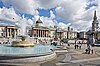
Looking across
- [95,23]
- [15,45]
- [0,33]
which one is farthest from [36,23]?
[15,45]

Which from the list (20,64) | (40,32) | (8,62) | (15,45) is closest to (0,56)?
(8,62)

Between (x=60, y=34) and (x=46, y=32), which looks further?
(x=60, y=34)

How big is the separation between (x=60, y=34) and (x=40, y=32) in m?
35.1

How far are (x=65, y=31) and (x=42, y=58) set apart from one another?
176265mm

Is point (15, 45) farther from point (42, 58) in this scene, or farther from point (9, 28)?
point (9, 28)

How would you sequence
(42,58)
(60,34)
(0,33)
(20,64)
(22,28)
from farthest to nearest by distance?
(60,34) → (0,33) → (22,28) → (42,58) → (20,64)

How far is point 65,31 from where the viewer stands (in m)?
192

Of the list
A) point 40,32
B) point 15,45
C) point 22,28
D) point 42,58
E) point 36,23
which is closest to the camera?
point 42,58

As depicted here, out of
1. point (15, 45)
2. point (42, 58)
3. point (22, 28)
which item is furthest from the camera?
point (22, 28)

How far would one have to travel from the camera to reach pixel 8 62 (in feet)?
50.5

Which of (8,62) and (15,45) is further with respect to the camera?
(15,45)

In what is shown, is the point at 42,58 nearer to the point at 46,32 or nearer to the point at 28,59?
the point at 28,59

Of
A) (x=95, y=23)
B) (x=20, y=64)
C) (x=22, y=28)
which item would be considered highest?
(x=95, y=23)

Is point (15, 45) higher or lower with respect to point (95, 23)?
lower
